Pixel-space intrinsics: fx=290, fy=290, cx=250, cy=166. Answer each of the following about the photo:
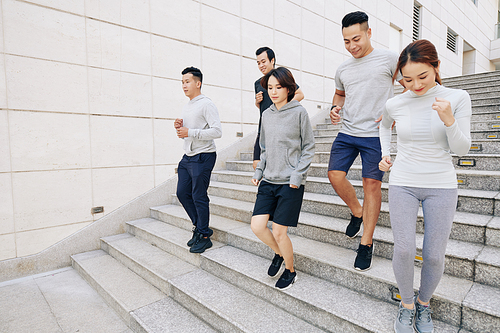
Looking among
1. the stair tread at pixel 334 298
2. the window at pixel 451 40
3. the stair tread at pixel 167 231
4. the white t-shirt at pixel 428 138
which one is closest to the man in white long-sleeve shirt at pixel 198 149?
the stair tread at pixel 167 231

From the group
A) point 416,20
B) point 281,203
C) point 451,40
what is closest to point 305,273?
point 281,203

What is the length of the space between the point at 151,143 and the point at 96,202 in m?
1.25

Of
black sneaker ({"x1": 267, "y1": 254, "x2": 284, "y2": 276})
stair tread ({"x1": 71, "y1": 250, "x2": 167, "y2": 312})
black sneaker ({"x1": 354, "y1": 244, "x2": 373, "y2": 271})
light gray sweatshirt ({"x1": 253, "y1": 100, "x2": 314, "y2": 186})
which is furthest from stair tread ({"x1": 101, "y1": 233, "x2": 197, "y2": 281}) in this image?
black sneaker ({"x1": 354, "y1": 244, "x2": 373, "y2": 271})

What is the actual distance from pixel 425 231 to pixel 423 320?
1.79 feet

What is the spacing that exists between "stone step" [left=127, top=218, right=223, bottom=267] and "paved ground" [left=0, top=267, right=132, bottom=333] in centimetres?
88

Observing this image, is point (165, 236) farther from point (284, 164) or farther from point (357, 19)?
point (357, 19)

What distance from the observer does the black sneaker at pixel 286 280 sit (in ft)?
7.73

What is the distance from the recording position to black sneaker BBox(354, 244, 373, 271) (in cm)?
227

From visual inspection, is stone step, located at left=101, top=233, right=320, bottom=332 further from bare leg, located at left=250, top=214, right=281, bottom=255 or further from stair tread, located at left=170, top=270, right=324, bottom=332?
bare leg, located at left=250, top=214, right=281, bottom=255

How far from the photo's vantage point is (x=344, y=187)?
2.62 m

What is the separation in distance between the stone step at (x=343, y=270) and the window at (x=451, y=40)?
1484cm

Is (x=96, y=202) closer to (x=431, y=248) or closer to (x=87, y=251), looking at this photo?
(x=87, y=251)

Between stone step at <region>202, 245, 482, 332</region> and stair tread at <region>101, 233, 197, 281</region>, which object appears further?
stair tread at <region>101, 233, 197, 281</region>

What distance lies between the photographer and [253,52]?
245 inches
